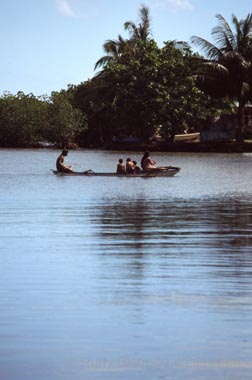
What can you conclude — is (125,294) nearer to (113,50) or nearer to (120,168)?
(120,168)

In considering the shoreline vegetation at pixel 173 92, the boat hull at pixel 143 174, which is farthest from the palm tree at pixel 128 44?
the boat hull at pixel 143 174

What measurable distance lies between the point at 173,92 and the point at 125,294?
57.1 m

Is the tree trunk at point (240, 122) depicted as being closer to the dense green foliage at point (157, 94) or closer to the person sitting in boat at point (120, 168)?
the dense green foliage at point (157, 94)

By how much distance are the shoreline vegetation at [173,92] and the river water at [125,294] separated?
143 feet

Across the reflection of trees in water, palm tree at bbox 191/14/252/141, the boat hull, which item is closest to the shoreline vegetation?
palm tree at bbox 191/14/252/141

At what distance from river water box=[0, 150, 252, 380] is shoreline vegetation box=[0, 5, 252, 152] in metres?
43.7

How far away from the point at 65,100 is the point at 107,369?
78905mm

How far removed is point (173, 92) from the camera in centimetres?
6481

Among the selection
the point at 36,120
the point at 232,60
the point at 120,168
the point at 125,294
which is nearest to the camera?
the point at 125,294

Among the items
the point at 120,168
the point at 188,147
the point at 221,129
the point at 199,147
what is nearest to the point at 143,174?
the point at 120,168

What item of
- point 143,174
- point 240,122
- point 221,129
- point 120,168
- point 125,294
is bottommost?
point 143,174

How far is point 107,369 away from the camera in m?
5.59

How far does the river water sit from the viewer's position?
5773mm

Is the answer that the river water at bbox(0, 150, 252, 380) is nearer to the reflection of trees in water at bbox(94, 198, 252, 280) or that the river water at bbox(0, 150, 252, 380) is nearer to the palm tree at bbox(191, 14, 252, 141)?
the reflection of trees in water at bbox(94, 198, 252, 280)
